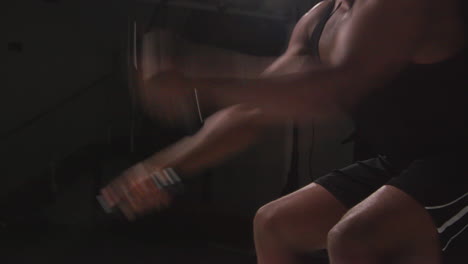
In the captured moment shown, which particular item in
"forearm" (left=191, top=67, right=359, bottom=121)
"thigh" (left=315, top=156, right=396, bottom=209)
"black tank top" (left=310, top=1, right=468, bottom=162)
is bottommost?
"thigh" (left=315, top=156, right=396, bottom=209)

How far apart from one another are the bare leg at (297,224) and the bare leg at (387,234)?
0.65 ft

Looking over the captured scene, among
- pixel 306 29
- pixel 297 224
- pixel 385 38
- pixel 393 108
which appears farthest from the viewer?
pixel 306 29

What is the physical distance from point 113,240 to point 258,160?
3.55ft

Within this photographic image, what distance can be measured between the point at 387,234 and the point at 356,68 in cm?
28

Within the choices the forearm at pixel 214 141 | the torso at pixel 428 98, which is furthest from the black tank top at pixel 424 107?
the forearm at pixel 214 141

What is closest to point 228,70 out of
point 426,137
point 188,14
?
point 426,137

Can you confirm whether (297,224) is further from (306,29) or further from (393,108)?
(306,29)

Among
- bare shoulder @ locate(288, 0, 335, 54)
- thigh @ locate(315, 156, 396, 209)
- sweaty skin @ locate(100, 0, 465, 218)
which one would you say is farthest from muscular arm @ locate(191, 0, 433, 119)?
bare shoulder @ locate(288, 0, 335, 54)

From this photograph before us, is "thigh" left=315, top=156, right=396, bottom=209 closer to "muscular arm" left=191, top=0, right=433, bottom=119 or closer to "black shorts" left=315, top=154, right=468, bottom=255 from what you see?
"black shorts" left=315, top=154, right=468, bottom=255

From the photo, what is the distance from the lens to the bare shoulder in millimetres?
1276

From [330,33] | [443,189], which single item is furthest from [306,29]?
[443,189]

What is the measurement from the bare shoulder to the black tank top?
0.35m

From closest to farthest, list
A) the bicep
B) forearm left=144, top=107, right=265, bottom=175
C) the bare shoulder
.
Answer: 1. the bicep
2. forearm left=144, top=107, right=265, bottom=175
3. the bare shoulder

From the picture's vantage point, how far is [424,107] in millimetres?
904
